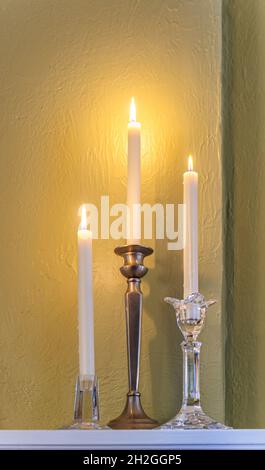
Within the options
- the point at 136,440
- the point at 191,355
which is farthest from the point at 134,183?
the point at 136,440

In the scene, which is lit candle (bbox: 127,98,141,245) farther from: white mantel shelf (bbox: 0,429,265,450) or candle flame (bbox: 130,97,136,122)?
white mantel shelf (bbox: 0,429,265,450)

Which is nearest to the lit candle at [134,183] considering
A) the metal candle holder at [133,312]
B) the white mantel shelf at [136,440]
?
the metal candle holder at [133,312]

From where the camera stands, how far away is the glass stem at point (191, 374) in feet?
3.32

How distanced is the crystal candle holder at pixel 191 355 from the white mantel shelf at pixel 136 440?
0.09 metres

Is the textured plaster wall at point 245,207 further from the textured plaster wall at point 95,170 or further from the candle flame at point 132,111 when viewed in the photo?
the candle flame at point 132,111

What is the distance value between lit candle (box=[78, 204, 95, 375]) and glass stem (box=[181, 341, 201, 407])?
0.10 m

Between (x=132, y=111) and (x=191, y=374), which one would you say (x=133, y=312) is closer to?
(x=191, y=374)

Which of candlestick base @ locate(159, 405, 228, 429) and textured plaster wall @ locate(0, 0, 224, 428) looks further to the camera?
textured plaster wall @ locate(0, 0, 224, 428)

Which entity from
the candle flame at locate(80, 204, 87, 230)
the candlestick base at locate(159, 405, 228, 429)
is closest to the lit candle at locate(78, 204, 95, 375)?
the candle flame at locate(80, 204, 87, 230)

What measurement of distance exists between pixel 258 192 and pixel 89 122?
0.24 meters

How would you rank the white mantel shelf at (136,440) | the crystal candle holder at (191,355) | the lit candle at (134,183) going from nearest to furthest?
1. the white mantel shelf at (136,440)
2. the crystal candle holder at (191,355)
3. the lit candle at (134,183)

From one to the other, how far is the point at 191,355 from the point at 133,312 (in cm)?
9

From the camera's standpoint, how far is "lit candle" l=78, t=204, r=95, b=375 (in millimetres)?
1034

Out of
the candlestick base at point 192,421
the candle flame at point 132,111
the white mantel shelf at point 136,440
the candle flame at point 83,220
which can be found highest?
the candle flame at point 132,111
